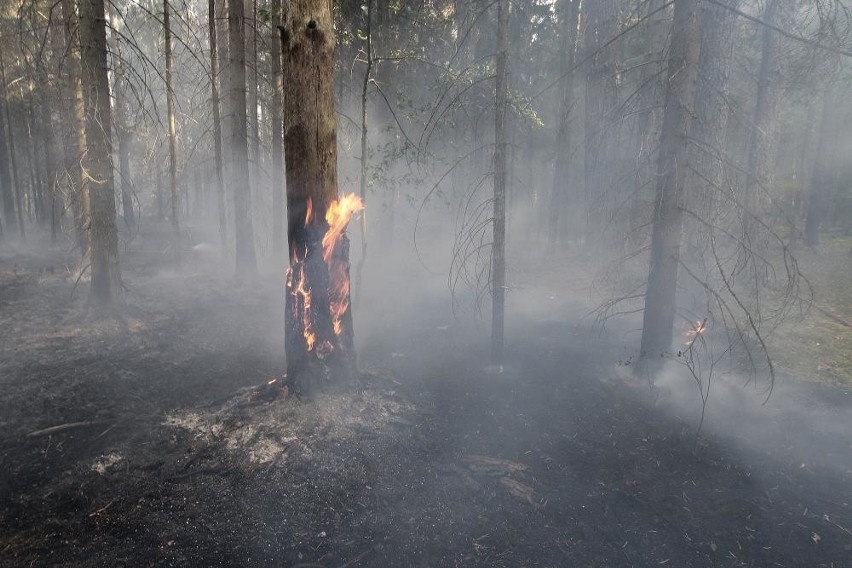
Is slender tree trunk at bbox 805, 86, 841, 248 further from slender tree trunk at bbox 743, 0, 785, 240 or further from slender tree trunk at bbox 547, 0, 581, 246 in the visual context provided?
slender tree trunk at bbox 547, 0, 581, 246

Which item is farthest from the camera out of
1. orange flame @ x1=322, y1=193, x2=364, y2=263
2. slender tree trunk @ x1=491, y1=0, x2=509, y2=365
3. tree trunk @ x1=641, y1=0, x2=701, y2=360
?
slender tree trunk @ x1=491, y1=0, x2=509, y2=365

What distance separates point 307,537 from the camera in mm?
4973

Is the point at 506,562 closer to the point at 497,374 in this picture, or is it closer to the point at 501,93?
the point at 497,374

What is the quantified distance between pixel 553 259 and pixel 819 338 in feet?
32.4

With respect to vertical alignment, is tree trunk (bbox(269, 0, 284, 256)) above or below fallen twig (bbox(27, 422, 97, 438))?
above

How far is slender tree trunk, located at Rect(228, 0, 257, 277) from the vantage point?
13.7 m

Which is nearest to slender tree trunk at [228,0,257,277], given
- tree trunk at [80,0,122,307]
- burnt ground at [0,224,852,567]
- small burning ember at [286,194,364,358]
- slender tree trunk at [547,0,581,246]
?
tree trunk at [80,0,122,307]

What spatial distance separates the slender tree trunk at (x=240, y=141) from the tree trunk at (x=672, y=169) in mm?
11000

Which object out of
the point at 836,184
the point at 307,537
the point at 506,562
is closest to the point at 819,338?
the point at 506,562

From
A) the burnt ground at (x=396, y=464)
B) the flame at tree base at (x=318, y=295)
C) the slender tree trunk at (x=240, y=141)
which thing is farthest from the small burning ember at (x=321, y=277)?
the slender tree trunk at (x=240, y=141)

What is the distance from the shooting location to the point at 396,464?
20.8ft

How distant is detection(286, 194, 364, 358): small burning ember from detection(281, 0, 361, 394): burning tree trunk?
0.05ft

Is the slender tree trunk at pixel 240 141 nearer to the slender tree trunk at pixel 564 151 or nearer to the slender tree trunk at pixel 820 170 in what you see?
the slender tree trunk at pixel 564 151

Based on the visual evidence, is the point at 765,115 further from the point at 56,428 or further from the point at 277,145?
the point at 56,428
